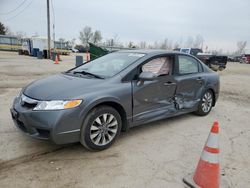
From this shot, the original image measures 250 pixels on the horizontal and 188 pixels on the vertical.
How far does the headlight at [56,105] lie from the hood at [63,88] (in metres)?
0.06

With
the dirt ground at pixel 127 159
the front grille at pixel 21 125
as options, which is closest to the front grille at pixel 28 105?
the front grille at pixel 21 125

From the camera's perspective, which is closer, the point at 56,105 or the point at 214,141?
the point at 214,141

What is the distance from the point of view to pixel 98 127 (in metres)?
3.10

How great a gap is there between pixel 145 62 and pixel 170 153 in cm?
157

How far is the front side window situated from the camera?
12.4 feet

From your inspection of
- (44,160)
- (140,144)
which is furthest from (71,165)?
(140,144)

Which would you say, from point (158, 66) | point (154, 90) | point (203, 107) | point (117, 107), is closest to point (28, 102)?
point (117, 107)

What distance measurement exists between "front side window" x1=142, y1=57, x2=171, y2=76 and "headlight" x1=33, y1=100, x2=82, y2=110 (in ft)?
4.73

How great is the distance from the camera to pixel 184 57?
4.50 m

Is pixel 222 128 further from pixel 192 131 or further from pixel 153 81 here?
pixel 153 81

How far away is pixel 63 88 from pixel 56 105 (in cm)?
35

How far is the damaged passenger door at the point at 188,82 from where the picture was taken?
13.9 ft

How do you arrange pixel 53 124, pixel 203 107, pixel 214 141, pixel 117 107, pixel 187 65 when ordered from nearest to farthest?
pixel 214 141 < pixel 53 124 < pixel 117 107 < pixel 187 65 < pixel 203 107

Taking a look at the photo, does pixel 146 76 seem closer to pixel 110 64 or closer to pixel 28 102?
pixel 110 64
